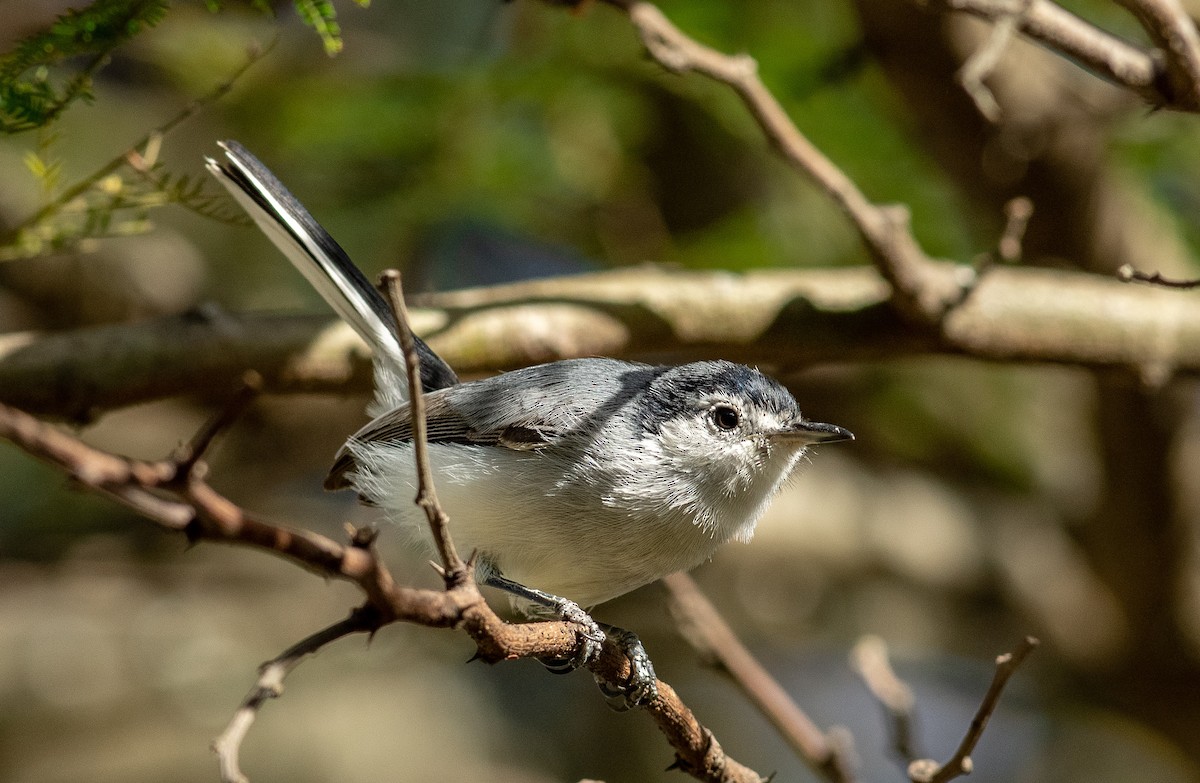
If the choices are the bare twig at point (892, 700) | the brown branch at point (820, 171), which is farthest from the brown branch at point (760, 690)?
the brown branch at point (820, 171)

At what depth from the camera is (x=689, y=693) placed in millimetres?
5754

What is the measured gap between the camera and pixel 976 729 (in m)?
1.95

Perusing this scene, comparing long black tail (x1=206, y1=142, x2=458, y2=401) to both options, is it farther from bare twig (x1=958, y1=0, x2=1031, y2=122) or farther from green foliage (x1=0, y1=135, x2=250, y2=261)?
bare twig (x1=958, y1=0, x2=1031, y2=122)

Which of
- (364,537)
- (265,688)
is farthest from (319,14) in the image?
(265,688)

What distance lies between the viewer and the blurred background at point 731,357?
3914 millimetres

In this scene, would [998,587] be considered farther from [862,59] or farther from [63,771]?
[63,771]

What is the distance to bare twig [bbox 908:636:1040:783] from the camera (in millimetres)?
1803

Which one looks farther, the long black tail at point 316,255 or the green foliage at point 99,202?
the long black tail at point 316,255

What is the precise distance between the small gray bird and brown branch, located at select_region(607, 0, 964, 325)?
58cm

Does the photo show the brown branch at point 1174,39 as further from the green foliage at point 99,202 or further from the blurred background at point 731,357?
the green foliage at point 99,202

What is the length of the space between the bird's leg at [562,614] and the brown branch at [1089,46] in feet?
4.91

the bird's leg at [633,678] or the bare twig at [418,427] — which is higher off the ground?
the bare twig at [418,427]

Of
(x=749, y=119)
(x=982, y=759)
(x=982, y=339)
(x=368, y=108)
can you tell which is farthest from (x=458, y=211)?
(x=982, y=759)

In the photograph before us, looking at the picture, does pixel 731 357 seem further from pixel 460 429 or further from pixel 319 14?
pixel 319 14
